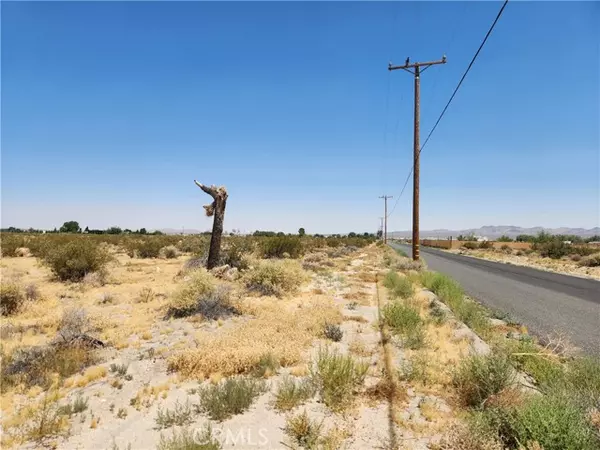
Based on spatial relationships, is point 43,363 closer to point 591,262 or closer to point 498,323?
point 498,323

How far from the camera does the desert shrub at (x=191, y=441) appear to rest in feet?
13.3

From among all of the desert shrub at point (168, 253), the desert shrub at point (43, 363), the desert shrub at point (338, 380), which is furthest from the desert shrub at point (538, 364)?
the desert shrub at point (168, 253)

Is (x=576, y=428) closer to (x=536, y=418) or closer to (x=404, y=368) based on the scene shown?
(x=536, y=418)

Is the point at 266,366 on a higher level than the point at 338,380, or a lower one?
lower

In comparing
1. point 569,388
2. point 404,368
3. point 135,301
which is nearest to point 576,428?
point 569,388

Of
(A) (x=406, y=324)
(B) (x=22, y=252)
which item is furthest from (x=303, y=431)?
(B) (x=22, y=252)

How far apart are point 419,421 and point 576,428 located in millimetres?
1792

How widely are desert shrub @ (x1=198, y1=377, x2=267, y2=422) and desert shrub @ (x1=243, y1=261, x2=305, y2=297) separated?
28.0 ft

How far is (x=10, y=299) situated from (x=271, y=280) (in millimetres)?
8347

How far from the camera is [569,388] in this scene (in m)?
5.05

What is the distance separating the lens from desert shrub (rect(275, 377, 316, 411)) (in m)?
5.36

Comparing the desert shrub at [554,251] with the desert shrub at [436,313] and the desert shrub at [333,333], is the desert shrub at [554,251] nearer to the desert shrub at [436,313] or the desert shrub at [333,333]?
the desert shrub at [436,313]

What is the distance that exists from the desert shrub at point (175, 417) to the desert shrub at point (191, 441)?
26 centimetres

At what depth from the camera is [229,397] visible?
5355 millimetres
